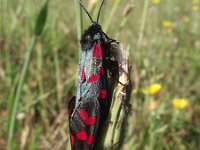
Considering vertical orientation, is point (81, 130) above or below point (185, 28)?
below

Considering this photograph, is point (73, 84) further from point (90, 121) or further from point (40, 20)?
point (90, 121)

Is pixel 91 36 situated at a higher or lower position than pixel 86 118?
higher

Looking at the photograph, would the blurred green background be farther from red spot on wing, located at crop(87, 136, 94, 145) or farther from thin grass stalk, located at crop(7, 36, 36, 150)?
red spot on wing, located at crop(87, 136, 94, 145)

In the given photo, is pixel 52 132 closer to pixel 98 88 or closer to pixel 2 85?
pixel 2 85

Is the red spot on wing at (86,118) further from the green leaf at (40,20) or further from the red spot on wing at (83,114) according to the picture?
the green leaf at (40,20)

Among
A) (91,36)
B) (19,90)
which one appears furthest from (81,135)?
(19,90)

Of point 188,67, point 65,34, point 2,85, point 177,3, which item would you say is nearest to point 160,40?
point 188,67
